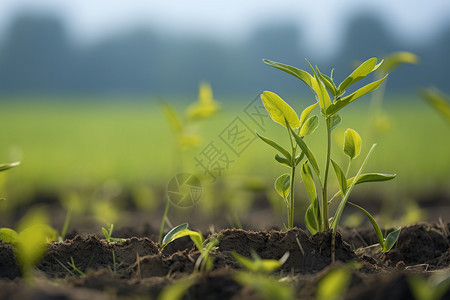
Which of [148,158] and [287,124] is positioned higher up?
[287,124]

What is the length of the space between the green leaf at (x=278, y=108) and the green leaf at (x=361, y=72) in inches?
4.7

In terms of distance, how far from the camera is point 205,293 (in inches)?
31.0

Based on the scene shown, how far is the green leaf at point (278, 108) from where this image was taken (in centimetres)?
104

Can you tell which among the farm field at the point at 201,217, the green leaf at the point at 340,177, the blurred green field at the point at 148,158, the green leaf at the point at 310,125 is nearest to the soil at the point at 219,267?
the farm field at the point at 201,217

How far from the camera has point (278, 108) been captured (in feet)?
3.45

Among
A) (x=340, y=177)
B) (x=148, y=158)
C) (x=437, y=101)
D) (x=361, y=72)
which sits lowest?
(x=148, y=158)

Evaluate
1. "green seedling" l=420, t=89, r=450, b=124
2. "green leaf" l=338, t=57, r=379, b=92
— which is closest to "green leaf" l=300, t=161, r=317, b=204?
"green leaf" l=338, t=57, r=379, b=92

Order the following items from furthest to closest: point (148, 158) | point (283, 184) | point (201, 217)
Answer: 1. point (148, 158)
2. point (201, 217)
3. point (283, 184)

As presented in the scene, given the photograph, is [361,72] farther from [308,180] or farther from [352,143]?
[308,180]

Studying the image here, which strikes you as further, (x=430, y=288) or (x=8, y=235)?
(x=8, y=235)

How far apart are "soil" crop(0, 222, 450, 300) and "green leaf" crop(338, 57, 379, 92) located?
326mm

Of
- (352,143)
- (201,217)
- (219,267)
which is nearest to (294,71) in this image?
(352,143)

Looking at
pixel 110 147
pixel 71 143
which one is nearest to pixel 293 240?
pixel 110 147

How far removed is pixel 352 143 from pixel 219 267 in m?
0.43
